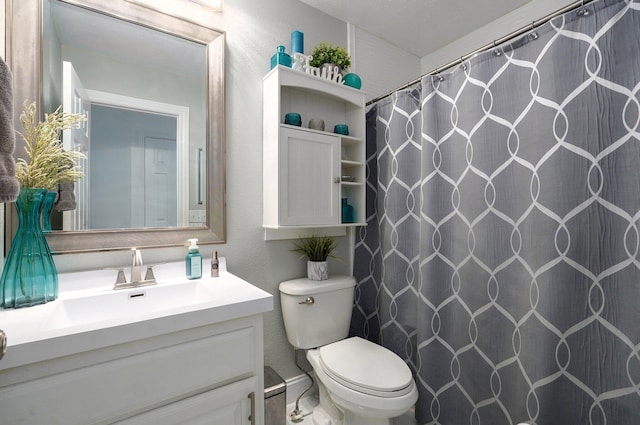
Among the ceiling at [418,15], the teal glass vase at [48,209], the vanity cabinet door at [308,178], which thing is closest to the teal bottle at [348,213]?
the vanity cabinet door at [308,178]

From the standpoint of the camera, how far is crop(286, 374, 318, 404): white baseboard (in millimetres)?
1650

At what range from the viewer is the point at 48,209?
3.42ft

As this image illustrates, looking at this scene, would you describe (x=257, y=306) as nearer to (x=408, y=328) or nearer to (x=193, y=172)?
(x=193, y=172)

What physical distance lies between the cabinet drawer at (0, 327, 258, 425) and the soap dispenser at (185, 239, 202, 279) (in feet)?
1.40

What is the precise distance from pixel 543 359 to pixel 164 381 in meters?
1.28

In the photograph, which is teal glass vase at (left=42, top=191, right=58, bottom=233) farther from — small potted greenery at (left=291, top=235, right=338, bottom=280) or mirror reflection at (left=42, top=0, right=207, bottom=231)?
small potted greenery at (left=291, top=235, right=338, bottom=280)

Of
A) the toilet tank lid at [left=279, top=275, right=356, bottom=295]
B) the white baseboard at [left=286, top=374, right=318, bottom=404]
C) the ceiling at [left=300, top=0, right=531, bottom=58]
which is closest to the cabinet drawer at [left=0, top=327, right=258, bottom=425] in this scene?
the toilet tank lid at [left=279, top=275, right=356, bottom=295]

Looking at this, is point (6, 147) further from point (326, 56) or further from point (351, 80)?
point (351, 80)

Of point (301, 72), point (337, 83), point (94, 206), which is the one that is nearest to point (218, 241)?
point (94, 206)

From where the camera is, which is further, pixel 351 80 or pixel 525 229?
pixel 351 80

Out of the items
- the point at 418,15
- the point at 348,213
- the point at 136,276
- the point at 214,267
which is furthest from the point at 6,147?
the point at 418,15

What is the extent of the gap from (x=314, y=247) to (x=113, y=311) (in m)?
0.94

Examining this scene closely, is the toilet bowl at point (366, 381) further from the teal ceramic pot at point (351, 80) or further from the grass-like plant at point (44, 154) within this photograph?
the teal ceramic pot at point (351, 80)

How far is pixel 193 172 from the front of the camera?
53.1 inches
